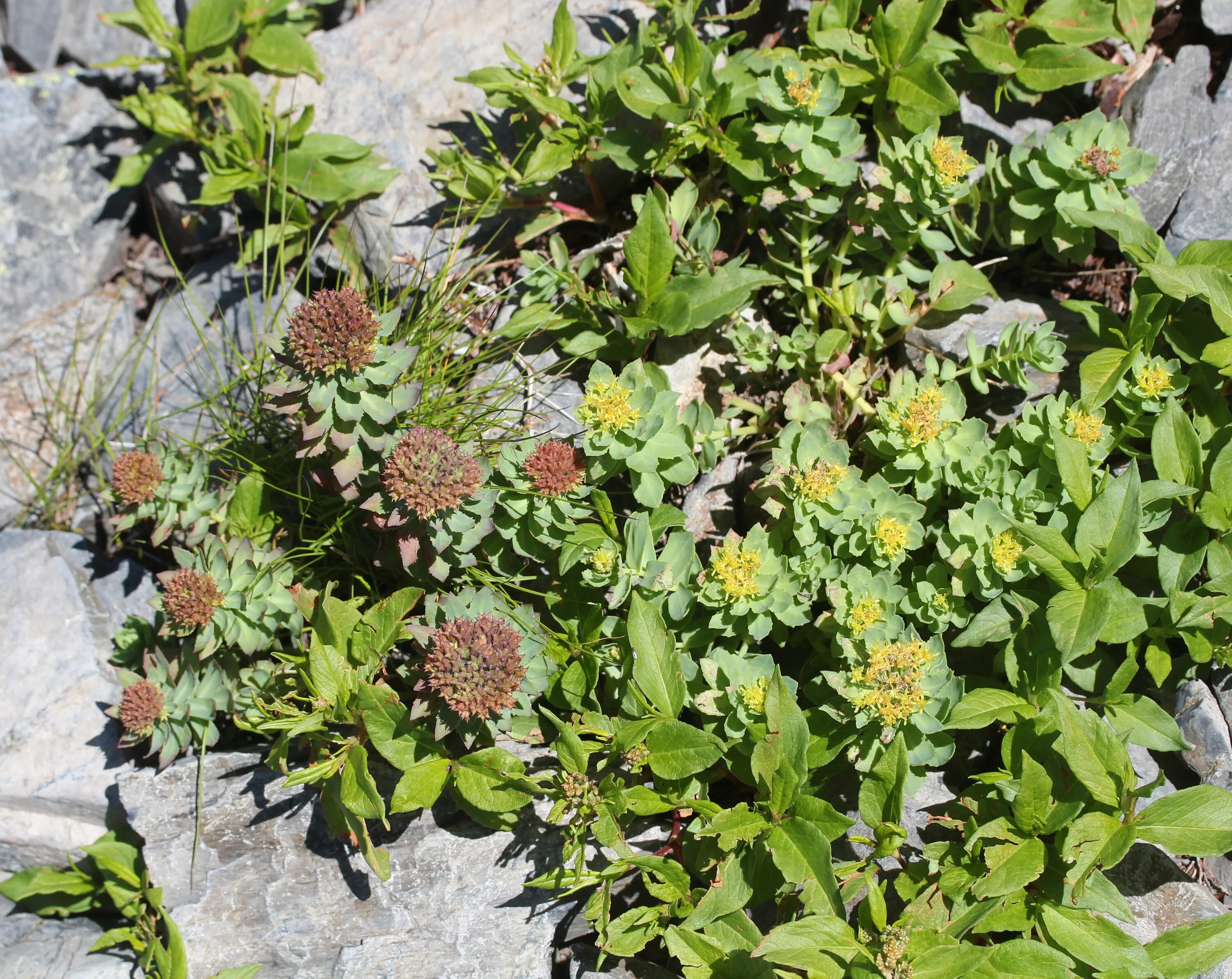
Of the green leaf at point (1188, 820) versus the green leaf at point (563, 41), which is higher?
the green leaf at point (563, 41)

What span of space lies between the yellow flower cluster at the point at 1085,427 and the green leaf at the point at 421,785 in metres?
2.56

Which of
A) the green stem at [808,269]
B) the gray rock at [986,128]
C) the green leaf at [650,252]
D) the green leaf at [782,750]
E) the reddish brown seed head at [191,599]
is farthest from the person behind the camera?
the gray rock at [986,128]

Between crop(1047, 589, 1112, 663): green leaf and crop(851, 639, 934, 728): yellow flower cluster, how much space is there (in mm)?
432

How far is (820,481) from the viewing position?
3.17 meters

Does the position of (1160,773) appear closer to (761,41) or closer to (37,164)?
(761,41)

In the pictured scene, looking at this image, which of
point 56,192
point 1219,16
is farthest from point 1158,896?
point 56,192

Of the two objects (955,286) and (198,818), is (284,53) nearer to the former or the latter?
(955,286)

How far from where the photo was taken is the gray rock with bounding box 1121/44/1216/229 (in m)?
3.93

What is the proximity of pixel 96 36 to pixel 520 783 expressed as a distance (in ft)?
Result: 17.5

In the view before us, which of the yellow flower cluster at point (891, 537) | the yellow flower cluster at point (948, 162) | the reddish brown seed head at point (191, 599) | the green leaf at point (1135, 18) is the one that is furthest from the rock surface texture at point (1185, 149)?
the reddish brown seed head at point (191, 599)

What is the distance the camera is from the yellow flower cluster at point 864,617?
307cm

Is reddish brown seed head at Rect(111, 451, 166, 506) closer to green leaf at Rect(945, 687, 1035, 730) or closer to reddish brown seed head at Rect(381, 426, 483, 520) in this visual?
reddish brown seed head at Rect(381, 426, 483, 520)

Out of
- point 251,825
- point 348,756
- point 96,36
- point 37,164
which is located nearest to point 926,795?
point 348,756

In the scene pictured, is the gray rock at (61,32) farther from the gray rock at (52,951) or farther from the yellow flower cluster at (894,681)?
the yellow flower cluster at (894,681)
